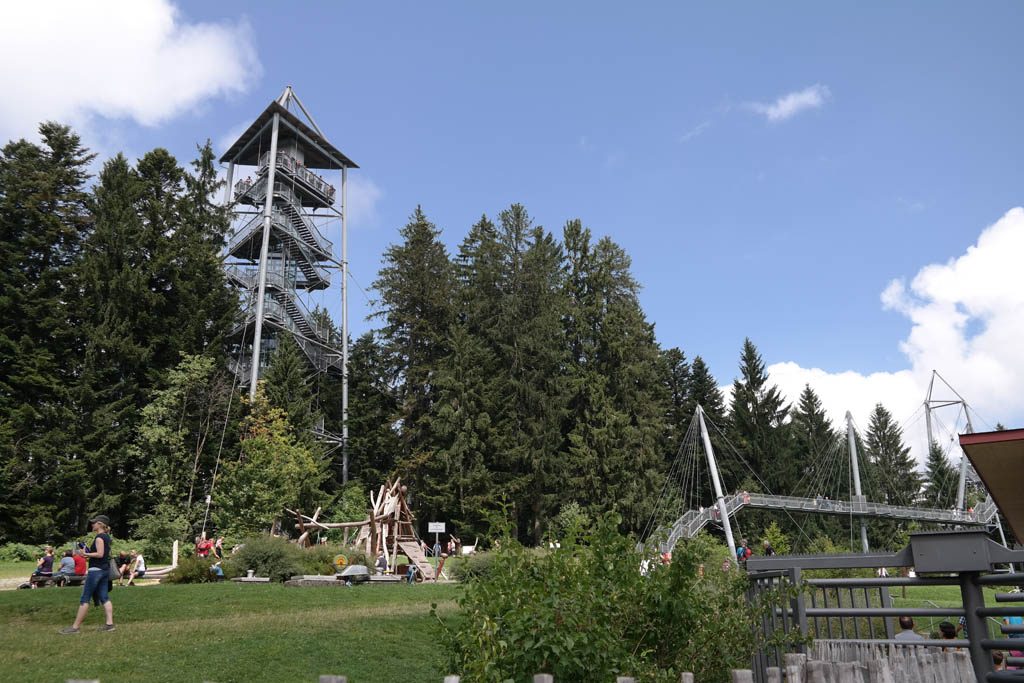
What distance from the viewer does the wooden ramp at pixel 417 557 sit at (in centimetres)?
2656

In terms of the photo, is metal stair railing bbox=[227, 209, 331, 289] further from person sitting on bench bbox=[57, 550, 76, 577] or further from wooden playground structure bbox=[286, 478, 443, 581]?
person sitting on bench bbox=[57, 550, 76, 577]

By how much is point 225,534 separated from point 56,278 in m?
18.3

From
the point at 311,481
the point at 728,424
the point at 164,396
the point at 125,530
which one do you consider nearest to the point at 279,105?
the point at 164,396

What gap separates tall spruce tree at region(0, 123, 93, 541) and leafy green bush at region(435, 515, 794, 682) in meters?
35.3

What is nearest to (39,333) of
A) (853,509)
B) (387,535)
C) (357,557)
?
(387,535)

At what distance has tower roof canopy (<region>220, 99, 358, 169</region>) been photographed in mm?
49531

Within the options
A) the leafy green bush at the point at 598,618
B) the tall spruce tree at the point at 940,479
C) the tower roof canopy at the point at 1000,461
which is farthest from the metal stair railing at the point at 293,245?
the tall spruce tree at the point at 940,479

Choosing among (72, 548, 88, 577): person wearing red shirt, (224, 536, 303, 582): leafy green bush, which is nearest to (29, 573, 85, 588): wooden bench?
(72, 548, 88, 577): person wearing red shirt

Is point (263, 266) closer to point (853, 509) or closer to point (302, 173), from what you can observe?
point (302, 173)

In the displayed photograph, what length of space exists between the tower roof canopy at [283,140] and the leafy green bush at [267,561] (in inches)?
1302

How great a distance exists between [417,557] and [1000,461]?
25136 mm

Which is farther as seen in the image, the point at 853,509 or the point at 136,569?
the point at 853,509

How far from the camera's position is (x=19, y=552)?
106ft

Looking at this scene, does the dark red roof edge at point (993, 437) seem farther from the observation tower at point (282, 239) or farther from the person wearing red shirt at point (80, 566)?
the observation tower at point (282, 239)
